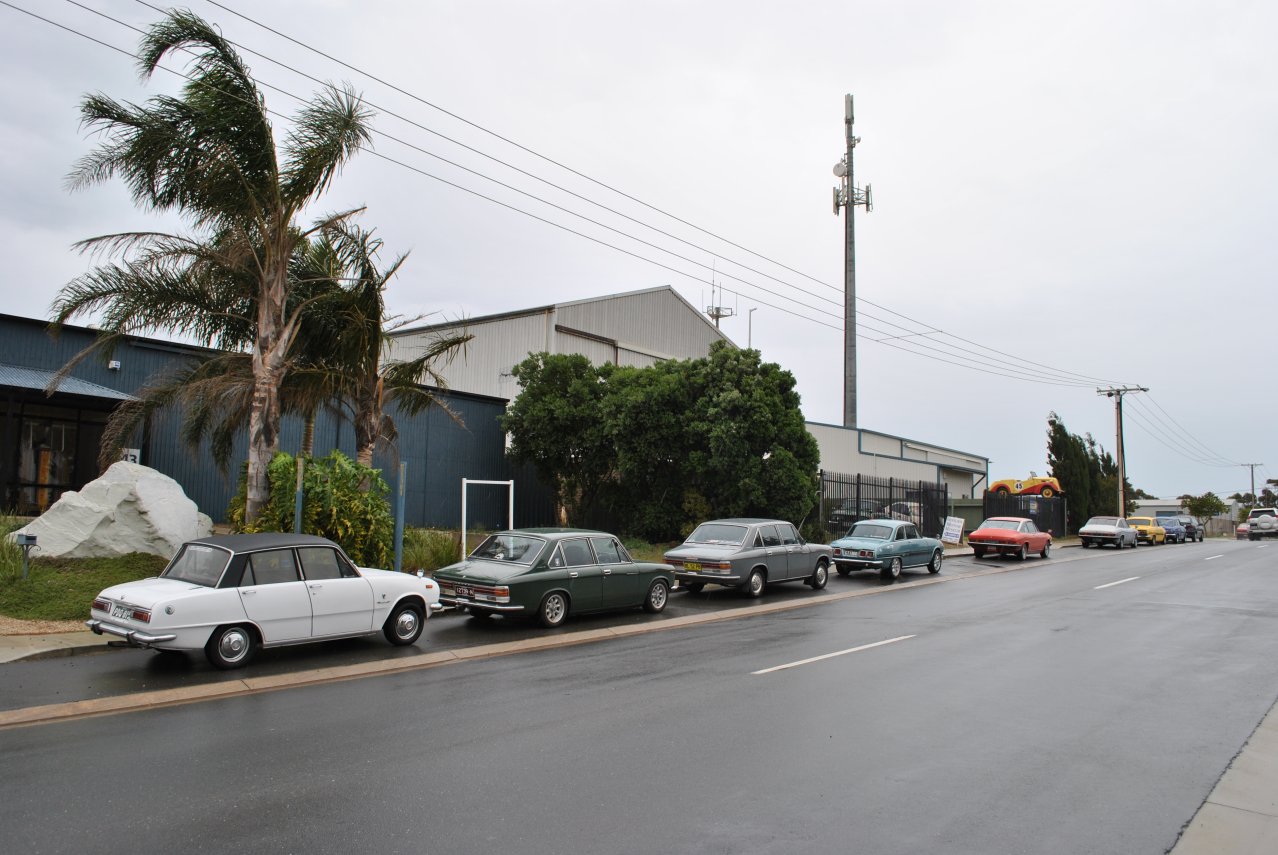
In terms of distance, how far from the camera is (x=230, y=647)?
359 inches

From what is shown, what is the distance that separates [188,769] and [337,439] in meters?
17.9

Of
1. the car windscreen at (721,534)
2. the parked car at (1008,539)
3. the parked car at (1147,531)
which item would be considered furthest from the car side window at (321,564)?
the parked car at (1147,531)

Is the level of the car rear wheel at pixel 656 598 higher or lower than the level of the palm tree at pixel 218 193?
lower

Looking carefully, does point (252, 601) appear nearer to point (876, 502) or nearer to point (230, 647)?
point (230, 647)

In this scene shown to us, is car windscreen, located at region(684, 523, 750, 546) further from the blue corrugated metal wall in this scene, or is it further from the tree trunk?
the tree trunk

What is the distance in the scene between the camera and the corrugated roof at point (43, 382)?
56.5 feet

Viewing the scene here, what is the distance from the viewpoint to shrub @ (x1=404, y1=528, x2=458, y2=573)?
16036mm

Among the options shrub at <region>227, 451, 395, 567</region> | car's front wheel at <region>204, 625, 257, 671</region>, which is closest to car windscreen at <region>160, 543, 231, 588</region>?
→ car's front wheel at <region>204, 625, 257, 671</region>

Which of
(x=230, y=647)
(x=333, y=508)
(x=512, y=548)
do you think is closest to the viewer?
(x=230, y=647)

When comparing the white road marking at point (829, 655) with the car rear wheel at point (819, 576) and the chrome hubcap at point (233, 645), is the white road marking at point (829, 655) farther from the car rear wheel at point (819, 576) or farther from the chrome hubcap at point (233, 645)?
the car rear wheel at point (819, 576)

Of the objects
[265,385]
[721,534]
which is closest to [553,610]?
[721,534]

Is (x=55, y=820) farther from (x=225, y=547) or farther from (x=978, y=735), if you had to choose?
(x=978, y=735)

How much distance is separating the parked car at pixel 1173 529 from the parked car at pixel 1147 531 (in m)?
2.18

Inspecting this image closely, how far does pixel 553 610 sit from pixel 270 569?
164 inches
